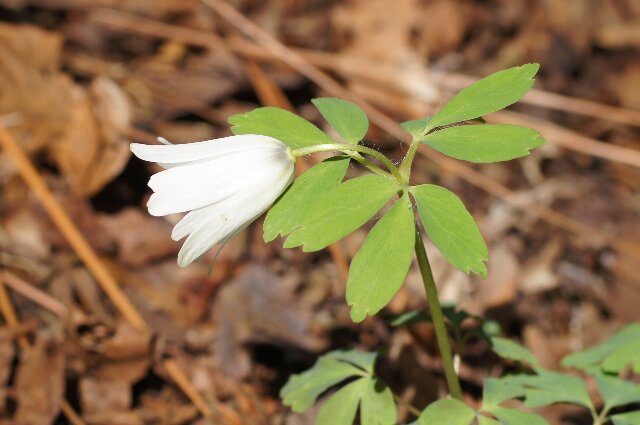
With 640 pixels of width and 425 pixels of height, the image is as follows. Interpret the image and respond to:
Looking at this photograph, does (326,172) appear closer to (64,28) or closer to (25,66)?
(25,66)

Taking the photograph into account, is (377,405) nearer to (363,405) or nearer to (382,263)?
(363,405)

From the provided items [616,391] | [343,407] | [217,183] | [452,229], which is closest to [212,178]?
[217,183]

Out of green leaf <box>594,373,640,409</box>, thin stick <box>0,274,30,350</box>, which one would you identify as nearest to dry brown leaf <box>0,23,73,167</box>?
thin stick <box>0,274,30,350</box>

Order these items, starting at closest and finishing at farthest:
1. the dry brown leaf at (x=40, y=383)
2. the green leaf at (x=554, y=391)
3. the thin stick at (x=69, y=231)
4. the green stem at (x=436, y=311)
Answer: the green stem at (x=436, y=311) < the green leaf at (x=554, y=391) < the dry brown leaf at (x=40, y=383) < the thin stick at (x=69, y=231)

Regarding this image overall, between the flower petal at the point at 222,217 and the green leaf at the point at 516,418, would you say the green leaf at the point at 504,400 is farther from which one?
the flower petal at the point at 222,217

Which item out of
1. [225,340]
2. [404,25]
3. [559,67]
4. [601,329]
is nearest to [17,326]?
[225,340]

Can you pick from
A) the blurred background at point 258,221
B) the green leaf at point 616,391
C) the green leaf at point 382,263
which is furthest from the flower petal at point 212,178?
the blurred background at point 258,221

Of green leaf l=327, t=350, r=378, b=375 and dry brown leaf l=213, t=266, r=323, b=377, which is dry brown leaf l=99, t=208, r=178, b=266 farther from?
green leaf l=327, t=350, r=378, b=375
